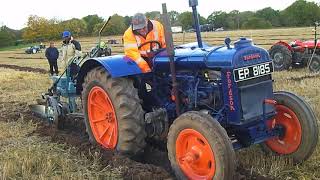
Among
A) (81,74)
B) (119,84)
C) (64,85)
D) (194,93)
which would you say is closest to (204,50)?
(194,93)

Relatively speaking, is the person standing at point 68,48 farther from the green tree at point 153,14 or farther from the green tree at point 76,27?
the green tree at point 76,27

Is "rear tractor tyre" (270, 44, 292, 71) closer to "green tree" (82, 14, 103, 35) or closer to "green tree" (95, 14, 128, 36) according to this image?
"green tree" (95, 14, 128, 36)

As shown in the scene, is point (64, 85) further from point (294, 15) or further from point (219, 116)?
point (294, 15)

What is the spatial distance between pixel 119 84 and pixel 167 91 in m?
0.61

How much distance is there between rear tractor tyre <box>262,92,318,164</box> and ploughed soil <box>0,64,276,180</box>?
61cm

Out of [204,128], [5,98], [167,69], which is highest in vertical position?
[167,69]

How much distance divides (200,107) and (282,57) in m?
10.3

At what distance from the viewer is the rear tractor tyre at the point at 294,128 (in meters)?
5.11

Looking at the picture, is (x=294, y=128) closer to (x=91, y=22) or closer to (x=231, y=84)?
(x=231, y=84)

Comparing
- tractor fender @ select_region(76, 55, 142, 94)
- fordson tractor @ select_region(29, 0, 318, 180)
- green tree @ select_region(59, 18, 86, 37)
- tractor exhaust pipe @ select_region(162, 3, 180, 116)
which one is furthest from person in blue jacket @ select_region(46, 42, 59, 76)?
green tree @ select_region(59, 18, 86, 37)

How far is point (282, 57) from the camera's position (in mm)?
14891

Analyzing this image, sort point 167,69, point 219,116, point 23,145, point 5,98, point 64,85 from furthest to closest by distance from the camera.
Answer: point 5,98, point 64,85, point 23,145, point 167,69, point 219,116

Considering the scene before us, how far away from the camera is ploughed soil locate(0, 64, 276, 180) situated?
487 centimetres

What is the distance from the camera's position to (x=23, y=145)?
6328 mm
